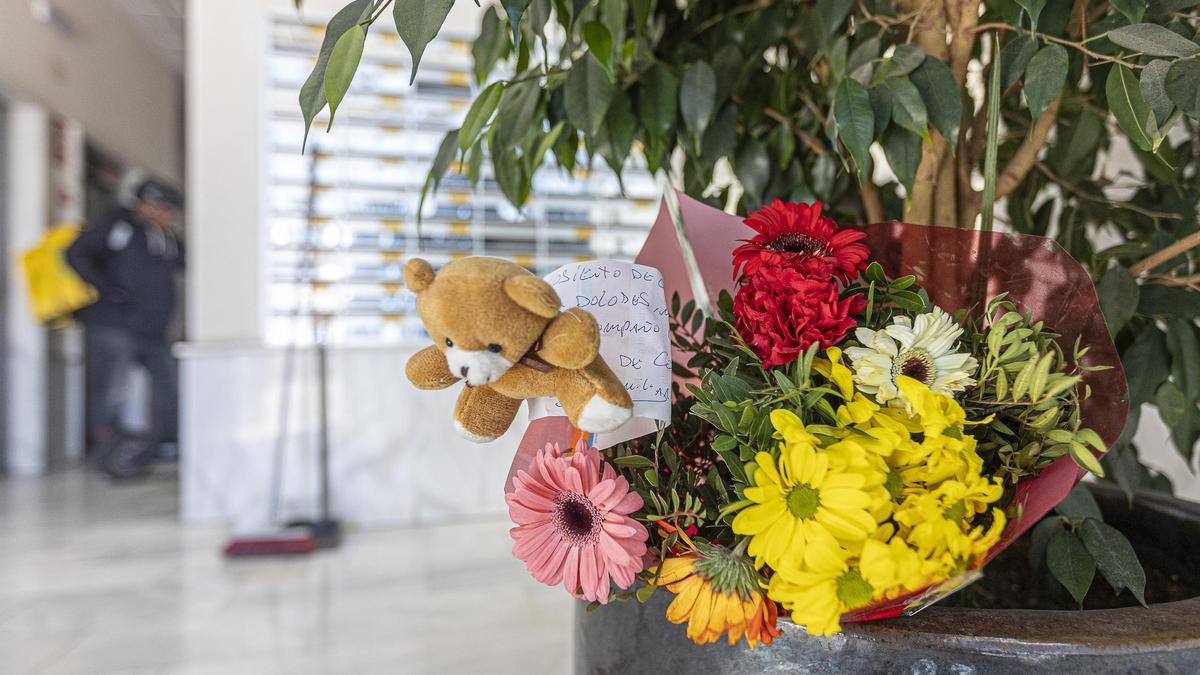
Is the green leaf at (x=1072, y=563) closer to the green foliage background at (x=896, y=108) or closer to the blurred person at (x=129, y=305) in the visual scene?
the green foliage background at (x=896, y=108)

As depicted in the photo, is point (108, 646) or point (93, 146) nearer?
point (108, 646)

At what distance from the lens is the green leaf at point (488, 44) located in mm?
837

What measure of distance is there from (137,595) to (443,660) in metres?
1.04

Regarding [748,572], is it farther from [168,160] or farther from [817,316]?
[168,160]

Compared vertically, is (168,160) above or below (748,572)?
above

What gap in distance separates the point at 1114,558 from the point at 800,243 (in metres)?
0.35

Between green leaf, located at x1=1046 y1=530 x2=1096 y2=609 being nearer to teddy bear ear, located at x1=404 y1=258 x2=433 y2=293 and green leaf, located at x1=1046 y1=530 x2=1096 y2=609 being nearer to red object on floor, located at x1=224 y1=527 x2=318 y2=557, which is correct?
teddy bear ear, located at x1=404 y1=258 x2=433 y2=293

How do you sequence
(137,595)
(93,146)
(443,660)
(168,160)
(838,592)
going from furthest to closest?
(168,160)
(93,146)
(137,595)
(443,660)
(838,592)

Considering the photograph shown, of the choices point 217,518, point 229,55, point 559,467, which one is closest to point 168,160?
point 229,55

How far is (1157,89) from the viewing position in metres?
0.46

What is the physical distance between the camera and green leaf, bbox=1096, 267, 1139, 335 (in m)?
0.61

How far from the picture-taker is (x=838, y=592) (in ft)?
1.17

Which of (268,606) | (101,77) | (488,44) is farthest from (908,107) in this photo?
(101,77)

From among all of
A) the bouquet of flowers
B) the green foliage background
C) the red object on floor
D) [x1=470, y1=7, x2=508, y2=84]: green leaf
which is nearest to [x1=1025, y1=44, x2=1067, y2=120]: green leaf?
the green foliage background
